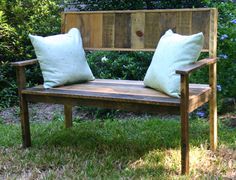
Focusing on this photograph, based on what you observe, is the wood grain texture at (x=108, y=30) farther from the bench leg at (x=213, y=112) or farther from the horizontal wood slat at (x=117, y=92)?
the bench leg at (x=213, y=112)

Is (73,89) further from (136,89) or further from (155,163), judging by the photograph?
(155,163)

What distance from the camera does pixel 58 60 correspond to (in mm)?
3646

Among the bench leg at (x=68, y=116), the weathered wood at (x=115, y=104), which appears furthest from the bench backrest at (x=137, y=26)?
the weathered wood at (x=115, y=104)

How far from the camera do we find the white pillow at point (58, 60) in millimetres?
3635

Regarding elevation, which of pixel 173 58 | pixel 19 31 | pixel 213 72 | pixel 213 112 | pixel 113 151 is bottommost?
pixel 113 151

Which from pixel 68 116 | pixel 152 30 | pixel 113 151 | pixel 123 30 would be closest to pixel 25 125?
pixel 68 116

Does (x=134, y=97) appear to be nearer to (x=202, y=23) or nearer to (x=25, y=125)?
(x=202, y=23)

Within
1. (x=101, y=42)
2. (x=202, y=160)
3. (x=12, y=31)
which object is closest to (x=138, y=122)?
(x=101, y=42)

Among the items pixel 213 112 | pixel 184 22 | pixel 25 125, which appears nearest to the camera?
pixel 213 112

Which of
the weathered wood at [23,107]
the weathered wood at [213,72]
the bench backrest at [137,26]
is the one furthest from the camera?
the weathered wood at [23,107]

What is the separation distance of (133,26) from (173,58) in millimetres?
793

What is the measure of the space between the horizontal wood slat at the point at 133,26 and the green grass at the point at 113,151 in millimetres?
775

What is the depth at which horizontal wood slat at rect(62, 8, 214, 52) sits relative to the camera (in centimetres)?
354

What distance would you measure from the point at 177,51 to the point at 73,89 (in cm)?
91
